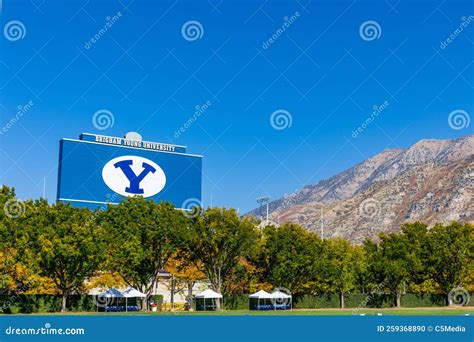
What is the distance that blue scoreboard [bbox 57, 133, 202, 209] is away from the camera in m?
79.6

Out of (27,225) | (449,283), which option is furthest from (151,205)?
(449,283)

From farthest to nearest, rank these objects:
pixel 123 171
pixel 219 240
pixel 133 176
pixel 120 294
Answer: pixel 133 176 < pixel 123 171 < pixel 219 240 < pixel 120 294

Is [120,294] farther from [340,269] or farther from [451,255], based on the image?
[451,255]

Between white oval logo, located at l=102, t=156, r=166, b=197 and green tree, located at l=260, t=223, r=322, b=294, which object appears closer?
green tree, located at l=260, t=223, r=322, b=294

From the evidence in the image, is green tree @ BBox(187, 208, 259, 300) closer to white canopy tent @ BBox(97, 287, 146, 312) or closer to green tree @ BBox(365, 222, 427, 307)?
white canopy tent @ BBox(97, 287, 146, 312)

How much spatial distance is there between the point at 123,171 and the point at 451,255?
4364cm

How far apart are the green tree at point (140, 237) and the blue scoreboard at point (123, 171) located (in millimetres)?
10278

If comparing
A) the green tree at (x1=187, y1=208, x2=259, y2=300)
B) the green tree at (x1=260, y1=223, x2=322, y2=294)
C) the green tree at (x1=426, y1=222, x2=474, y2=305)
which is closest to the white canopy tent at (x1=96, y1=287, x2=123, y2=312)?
the green tree at (x1=187, y1=208, x2=259, y2=300)

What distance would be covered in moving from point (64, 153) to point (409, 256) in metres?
44.8

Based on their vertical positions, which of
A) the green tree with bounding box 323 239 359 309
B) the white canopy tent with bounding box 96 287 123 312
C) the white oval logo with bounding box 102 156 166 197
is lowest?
the white canopy tent with bounding box 96 287 123 312

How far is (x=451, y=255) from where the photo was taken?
81375 mm

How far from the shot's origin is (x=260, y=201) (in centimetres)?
11488

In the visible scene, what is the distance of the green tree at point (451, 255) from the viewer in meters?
81.8

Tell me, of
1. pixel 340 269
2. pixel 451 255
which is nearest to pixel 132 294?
pixel 340 269
